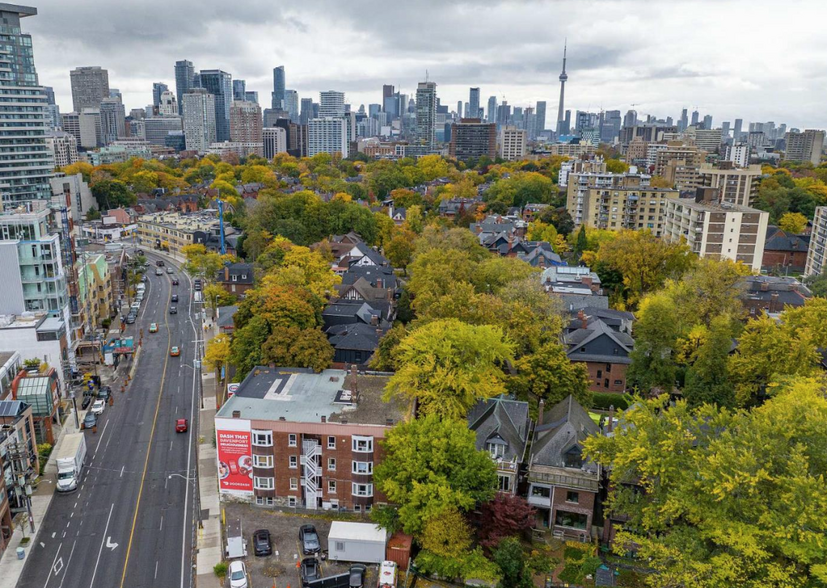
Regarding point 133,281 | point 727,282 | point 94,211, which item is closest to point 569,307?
point 727,282

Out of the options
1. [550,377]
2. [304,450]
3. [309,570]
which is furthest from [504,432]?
[309,570]

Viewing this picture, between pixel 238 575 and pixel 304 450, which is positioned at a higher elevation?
pixel 304 450

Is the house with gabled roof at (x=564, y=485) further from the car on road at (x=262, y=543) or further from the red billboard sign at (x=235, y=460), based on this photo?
the red billboard sign at (x=235, y=460)

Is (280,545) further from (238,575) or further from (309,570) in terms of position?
(238,575)

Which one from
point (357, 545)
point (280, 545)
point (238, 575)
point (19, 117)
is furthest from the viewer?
point (19, 117)

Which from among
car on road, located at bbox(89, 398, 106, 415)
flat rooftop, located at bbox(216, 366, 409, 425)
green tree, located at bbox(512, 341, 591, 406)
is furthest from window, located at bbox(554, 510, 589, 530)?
car on road, located at bbox(89, 398, 106, 415)

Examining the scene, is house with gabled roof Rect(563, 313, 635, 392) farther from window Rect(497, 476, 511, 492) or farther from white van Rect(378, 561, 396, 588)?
white van Rect(378, 561, 396, 588)
